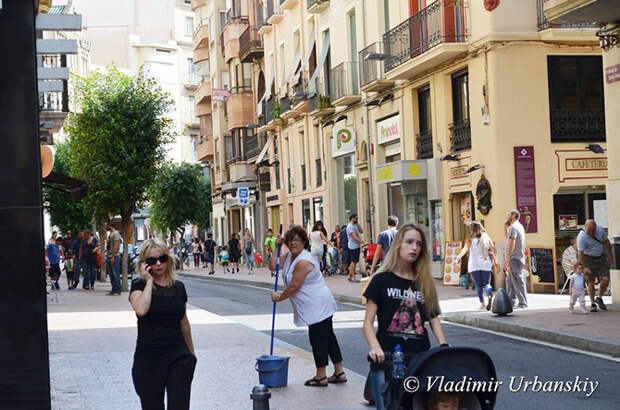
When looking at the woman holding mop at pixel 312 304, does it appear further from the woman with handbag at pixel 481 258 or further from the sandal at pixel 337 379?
the woman with handbag at pixel 481 258

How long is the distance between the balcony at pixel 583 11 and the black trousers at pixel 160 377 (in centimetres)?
1221

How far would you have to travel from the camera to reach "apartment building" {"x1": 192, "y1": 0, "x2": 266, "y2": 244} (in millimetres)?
51562

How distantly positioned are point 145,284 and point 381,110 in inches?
1014

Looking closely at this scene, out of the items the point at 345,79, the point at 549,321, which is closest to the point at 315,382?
the point at 549,321

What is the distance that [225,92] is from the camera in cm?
5419

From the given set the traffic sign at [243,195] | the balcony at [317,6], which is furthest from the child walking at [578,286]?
the traffic sign at [243,195]

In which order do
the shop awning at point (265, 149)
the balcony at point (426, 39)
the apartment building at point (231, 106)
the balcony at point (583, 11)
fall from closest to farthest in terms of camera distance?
the balcony at point (583, 11), the balcony at point (426, 39), the shop awning at point (265, 149), the apartment building at point (231, 106)

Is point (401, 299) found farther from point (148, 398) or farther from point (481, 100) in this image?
point (481, 100)

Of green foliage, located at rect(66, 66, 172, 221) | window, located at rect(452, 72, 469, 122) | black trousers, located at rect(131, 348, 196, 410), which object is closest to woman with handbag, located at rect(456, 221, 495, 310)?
window, located at rect(452, 72, 469, 122)

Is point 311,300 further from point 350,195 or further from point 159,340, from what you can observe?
point 350,195

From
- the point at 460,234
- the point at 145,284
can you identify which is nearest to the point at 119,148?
the point at 460,234

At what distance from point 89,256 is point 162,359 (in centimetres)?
2507

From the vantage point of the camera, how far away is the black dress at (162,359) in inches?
256

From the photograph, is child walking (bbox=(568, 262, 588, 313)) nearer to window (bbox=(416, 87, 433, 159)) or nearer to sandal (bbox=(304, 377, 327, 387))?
sandal (bbox=(304, 377, 327, 387))
